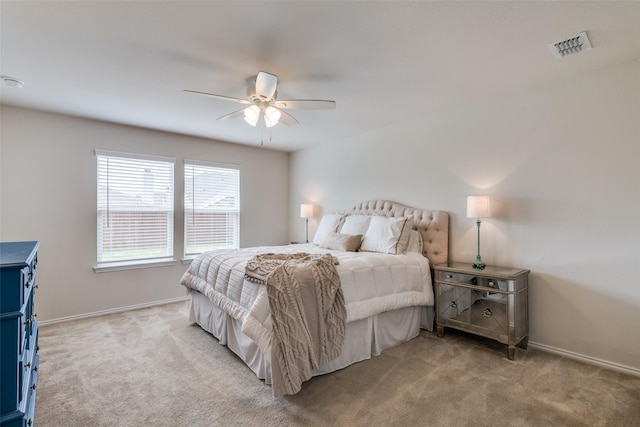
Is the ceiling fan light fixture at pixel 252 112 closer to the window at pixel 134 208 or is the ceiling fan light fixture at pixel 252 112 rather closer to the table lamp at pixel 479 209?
the table lamp at pixel 479 209

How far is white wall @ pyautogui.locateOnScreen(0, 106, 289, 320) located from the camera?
140 inches

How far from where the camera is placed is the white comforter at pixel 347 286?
7.46 ft

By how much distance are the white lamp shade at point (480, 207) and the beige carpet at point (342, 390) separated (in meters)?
1.30

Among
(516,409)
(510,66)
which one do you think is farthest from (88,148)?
(516,409)

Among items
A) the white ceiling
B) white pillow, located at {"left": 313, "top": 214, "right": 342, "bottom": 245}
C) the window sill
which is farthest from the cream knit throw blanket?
the window sill

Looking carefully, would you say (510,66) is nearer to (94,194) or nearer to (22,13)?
(22,13)

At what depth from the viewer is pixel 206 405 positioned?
210 cm

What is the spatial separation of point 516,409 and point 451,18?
2.59 metres

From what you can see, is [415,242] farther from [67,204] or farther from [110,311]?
[67,204]

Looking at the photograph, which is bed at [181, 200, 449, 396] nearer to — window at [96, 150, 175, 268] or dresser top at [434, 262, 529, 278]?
dresser top at [434, 262, 529, 278]

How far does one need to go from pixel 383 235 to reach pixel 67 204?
3954 mm

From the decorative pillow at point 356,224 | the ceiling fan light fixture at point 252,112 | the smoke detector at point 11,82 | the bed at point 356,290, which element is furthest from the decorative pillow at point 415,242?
the smoke detector at point 11,82

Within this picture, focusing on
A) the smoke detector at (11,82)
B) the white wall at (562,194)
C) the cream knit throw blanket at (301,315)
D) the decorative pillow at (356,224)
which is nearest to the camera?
the cream knit throw blanket at (301,315)

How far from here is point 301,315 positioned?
2.22 m
